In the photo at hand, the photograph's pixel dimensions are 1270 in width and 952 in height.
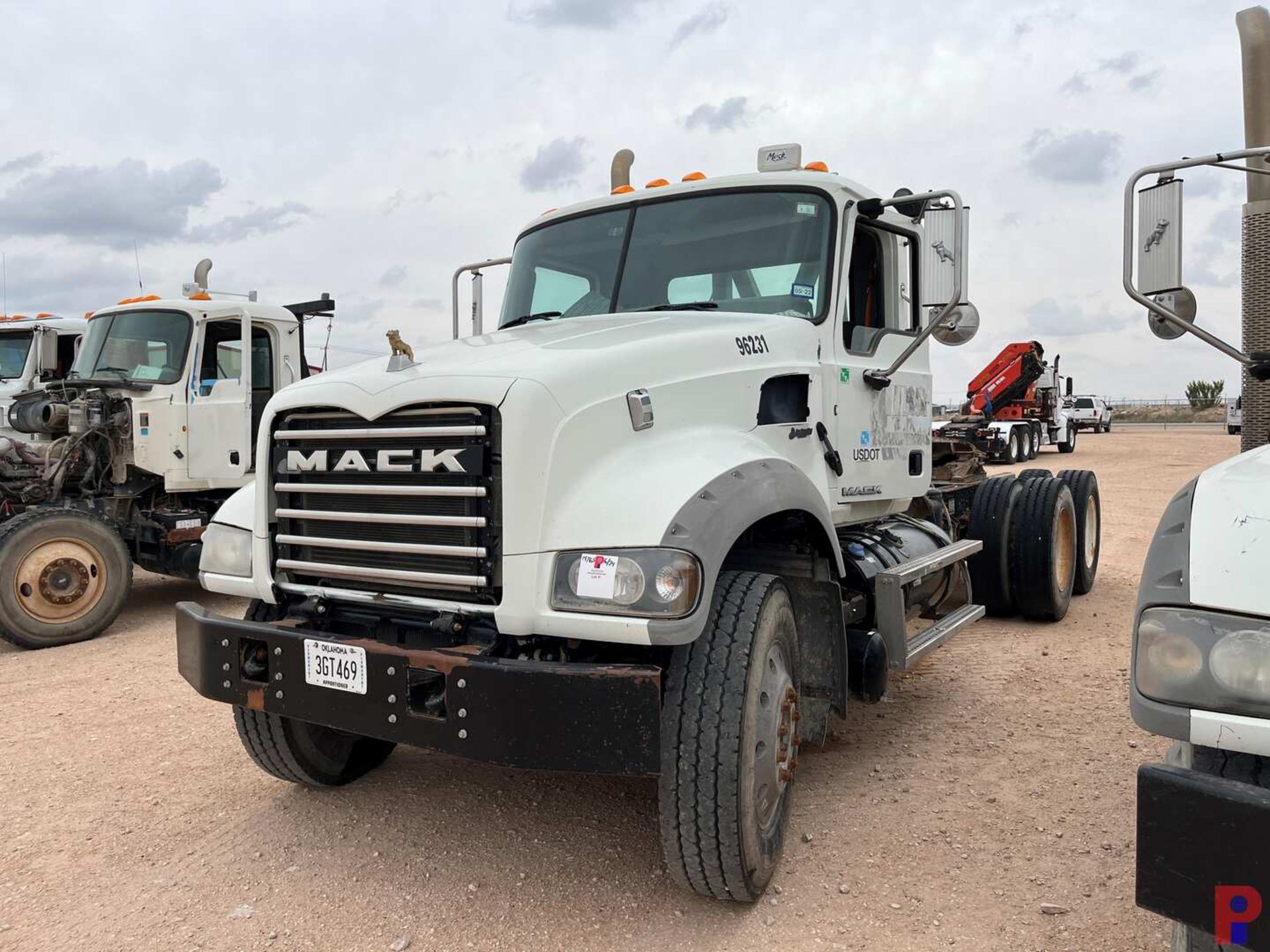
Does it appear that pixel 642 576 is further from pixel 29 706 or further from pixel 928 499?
pixel 29 706

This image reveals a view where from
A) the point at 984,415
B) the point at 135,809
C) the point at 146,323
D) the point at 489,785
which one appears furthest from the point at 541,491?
the point at 984,415

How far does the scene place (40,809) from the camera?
12.9 feet

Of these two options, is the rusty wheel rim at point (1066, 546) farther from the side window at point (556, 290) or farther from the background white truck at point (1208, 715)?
the background white truck at point (1208, 715)

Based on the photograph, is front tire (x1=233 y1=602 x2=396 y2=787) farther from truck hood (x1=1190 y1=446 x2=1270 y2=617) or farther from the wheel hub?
truck hood (x1=1190 y1=446 x2=1270 y2=617)

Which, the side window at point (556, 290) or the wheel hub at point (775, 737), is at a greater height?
the side window at point (556, 290)

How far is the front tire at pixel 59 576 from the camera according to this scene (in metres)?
6.75

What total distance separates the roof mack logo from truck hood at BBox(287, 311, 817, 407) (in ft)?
0.66

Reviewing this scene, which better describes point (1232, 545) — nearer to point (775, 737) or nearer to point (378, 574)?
point (775, 737)

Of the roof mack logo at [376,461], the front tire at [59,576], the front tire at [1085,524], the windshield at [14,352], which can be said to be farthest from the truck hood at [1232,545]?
the windshield at [14,352]

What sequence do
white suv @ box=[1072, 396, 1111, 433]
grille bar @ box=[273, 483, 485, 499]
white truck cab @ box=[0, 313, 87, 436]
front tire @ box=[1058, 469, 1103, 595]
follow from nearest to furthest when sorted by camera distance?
1. grille bar @ box=[273, 483, 485, 499]
2. front tire @ box=[1058, 469, 1103, 595]
3. white truck cab @ box=[0, 313, 87, 436]
4. white suv @ box=[1072, 396, 1111, 433]

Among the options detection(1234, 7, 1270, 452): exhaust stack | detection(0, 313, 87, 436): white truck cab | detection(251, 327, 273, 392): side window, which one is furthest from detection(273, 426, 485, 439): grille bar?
detection(0, 313, 87, 436): white truck cab

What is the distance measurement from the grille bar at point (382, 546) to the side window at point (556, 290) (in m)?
1.69

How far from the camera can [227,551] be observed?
354cm

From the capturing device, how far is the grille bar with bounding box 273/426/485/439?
2.86m
